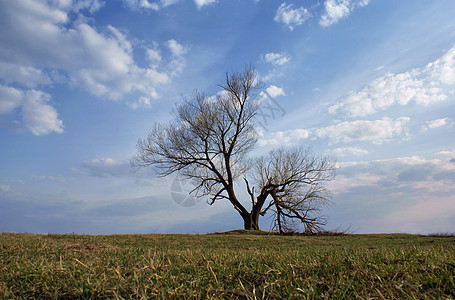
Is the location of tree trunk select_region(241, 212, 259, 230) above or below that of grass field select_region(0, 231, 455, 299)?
above

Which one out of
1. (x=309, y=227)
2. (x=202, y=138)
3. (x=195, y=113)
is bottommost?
(x=309, y=227)

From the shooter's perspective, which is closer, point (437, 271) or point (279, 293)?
point (279, 293)

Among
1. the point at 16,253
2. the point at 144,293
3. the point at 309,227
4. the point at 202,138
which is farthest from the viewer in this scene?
the point at 202,138

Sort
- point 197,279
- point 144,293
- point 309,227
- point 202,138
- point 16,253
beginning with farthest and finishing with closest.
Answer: point 202,138 → point 309,227 → point 16,253 → point 197,279 → point 144,293

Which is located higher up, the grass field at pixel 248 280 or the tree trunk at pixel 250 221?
the tree trunk at pixel 250 221

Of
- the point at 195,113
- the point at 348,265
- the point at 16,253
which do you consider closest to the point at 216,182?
the point at 195,113

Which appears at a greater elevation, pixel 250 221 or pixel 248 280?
pixel 250 221

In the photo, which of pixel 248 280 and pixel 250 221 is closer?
pixel 248 280

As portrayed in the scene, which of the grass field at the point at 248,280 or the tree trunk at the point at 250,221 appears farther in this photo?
the tree trunk at the point at 250,221

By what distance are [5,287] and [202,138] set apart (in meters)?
17.7

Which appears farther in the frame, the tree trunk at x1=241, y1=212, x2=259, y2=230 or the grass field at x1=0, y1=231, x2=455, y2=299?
the tree trunk at x1=241, y1=212, x2=259, y2=230

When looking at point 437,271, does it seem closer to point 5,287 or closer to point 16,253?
point 5,287

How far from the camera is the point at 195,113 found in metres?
20.4

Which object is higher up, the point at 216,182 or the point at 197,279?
the point at 216,182
